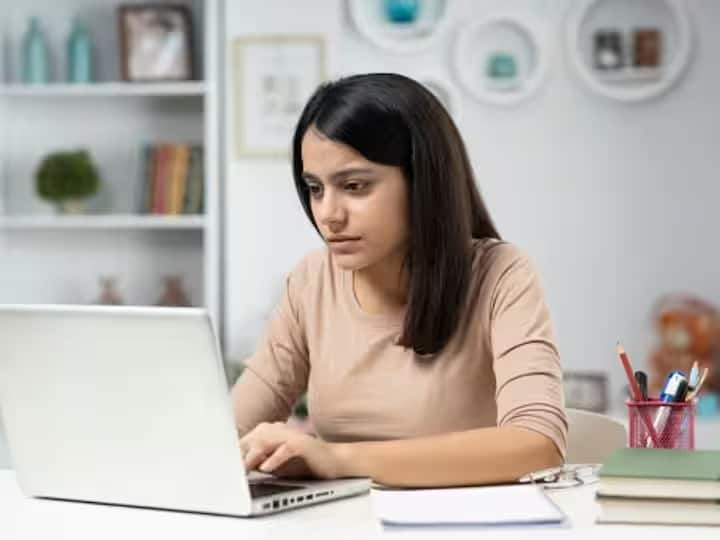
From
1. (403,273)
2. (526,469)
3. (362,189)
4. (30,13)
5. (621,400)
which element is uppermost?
(30,13)

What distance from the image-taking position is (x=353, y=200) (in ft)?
6.47

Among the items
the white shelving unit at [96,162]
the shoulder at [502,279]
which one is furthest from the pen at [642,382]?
the white shelving unit at [96,162]

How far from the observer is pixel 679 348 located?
4.21m

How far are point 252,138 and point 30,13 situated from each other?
0.95 metres

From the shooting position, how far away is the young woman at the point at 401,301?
1.97 metres

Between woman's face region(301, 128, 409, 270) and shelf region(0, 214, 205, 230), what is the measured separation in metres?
2.48

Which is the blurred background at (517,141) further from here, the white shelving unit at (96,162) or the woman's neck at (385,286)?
the woman's neck at (385,286)

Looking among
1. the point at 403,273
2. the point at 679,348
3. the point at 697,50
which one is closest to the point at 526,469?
the point at 403,273

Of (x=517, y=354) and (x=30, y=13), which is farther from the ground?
(x=30, y=13)

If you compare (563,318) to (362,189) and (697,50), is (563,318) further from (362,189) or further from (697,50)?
(362,189)

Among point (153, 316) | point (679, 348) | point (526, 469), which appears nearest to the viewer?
point (153, 316)

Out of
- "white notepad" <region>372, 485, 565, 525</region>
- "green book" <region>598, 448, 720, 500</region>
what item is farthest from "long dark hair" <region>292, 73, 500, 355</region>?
"green book" <region>598, 448, 720, 500</region>

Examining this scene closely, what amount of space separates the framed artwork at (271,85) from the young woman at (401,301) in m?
2.26

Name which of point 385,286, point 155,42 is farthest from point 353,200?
point 155,42
